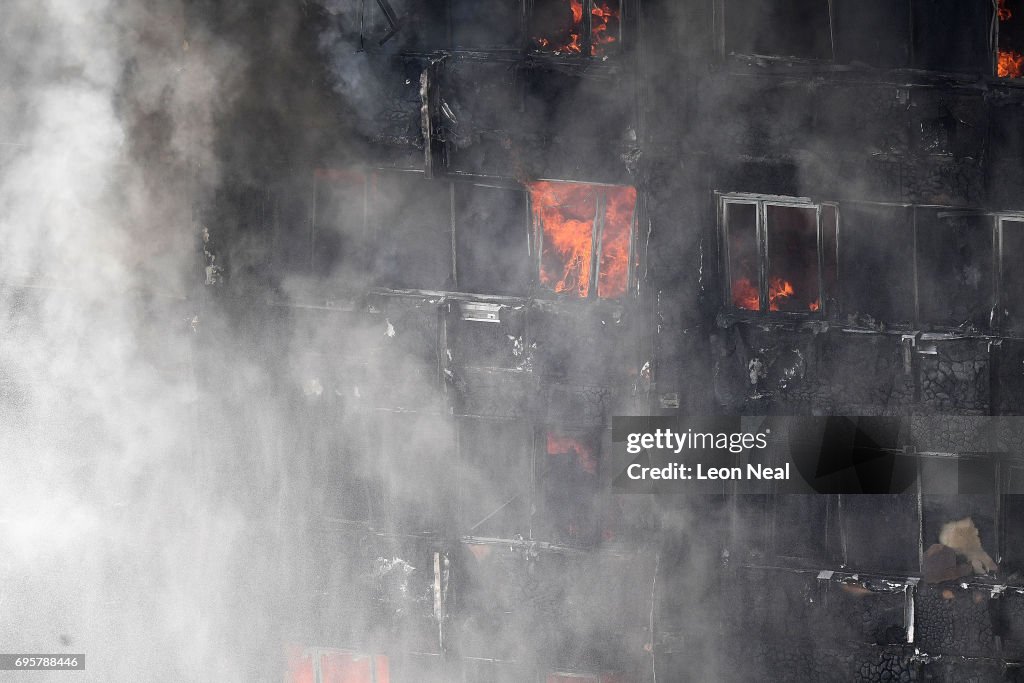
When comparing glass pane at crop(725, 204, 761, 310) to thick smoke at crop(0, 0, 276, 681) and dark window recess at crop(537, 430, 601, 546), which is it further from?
thick smoke at crop(0, 0, 276, 681)

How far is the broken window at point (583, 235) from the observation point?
4.42 meters

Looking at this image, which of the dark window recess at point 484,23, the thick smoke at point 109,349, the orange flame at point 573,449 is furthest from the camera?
the orange flame at point 573,449

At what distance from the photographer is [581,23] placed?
4383mm

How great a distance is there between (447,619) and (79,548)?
284 centimetres

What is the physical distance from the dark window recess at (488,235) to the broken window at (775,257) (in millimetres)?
1566

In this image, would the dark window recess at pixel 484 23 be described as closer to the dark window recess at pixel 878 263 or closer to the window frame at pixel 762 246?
the window frame at pixel 762 246

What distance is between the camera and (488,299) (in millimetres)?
4426

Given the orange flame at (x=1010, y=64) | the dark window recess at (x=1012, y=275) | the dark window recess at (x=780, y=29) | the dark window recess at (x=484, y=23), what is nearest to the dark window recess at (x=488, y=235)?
the dark window recess at (x=484, y=23)

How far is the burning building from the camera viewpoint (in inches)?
172

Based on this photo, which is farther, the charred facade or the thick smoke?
the charred facade

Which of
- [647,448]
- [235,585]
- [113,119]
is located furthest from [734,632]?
[113,119]

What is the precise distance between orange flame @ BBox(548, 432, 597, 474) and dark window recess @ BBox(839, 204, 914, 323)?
7.27ft

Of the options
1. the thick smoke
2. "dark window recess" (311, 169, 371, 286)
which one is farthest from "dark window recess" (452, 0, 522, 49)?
the thick smoke

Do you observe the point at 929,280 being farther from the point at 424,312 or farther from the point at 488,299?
the point at 424,312
